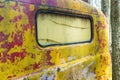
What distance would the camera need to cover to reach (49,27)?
2652 millimetres

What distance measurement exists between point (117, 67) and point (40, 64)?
502 centimetres

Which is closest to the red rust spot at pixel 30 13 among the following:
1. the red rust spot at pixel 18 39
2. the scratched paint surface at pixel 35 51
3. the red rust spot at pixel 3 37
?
the scratched paint surface at pixel 35 51

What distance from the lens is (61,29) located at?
2.85 metres

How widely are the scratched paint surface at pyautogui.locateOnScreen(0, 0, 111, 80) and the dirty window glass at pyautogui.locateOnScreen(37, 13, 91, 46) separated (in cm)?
7

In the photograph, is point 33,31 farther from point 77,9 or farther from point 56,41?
point 77,9

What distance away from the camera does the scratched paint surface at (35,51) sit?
2150mm

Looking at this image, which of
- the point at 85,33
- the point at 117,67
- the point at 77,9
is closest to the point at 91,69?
the point at 85,33

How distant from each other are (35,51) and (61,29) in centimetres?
50

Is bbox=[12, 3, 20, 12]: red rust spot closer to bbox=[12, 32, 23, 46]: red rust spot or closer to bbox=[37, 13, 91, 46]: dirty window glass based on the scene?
bbox=[12, 32, 23, 46]: red rust spot

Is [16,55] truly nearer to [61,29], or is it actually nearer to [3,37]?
[3,37]

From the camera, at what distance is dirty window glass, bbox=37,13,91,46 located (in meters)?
2.56

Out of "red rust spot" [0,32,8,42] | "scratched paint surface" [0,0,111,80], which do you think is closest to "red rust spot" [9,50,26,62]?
"scratched paint surface" [0,0,111,80]

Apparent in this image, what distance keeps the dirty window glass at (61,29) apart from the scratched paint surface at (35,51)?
0.22 feet

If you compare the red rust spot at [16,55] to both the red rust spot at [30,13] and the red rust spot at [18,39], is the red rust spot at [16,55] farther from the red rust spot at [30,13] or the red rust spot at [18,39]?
the red rust spot at [30,13]
